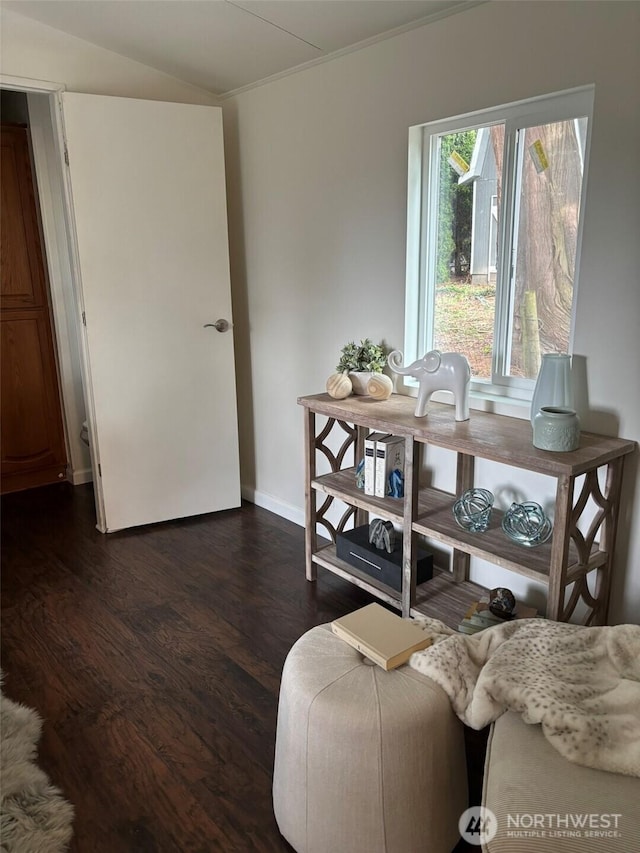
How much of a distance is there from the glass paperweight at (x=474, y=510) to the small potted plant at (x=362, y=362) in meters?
0.63

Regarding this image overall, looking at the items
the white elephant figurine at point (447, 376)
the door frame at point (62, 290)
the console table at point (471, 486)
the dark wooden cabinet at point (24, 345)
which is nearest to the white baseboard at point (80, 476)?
the door frame at point (62, 290)

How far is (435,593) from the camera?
94.9 inches

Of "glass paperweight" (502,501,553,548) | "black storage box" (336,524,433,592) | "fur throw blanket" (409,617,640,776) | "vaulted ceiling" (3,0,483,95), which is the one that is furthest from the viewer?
"black storage box" (336,524,433,592)

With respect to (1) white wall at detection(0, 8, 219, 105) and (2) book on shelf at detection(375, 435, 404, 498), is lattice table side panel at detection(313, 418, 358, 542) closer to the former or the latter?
(2) book on shelf at detection(375, 435, 404, 498)

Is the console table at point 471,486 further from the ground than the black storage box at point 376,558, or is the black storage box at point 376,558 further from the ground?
the console table at point 471,486

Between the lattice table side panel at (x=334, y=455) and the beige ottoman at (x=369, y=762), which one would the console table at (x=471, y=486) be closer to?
the lattice table side panel at (x=334, y=455)

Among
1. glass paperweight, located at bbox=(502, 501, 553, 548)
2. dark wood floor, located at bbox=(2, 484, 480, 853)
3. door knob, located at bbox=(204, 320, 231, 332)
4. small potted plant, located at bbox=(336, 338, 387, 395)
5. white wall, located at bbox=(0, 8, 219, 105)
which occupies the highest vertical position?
white wall, located at bbox=(0, 8, 219, 105)

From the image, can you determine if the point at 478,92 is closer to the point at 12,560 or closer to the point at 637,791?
the point at 637,791

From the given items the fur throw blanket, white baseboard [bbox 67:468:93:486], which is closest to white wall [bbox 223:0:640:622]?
the fur throw blanket

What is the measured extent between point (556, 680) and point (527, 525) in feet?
2.44

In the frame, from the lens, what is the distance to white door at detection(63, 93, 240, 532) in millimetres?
3023

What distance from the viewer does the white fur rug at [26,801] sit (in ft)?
5.02

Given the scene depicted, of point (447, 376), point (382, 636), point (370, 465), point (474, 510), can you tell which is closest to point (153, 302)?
point (370, 465)

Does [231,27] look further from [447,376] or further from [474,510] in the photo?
[474,510]
